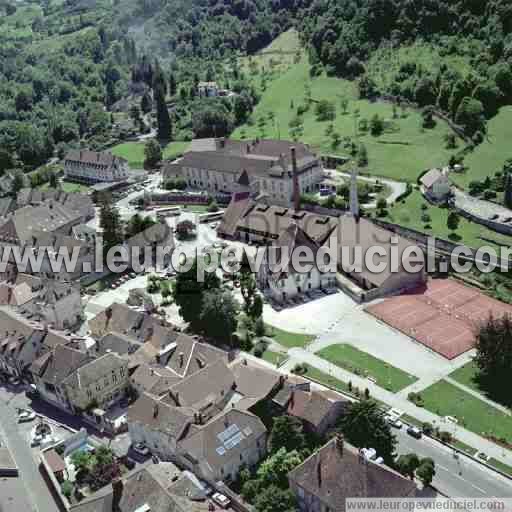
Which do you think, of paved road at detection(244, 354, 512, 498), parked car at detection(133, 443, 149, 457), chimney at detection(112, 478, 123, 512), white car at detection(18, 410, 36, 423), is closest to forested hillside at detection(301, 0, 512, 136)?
paved road at detection(244, 354, 512, 498)


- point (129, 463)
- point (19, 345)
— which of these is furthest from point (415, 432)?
point (19, 345)

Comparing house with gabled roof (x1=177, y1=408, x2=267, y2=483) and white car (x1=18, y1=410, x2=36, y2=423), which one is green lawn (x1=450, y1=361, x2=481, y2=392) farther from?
white car (x1=18, y1=410, x2=36, y2=423)

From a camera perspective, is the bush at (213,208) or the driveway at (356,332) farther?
the bush at (213,208)

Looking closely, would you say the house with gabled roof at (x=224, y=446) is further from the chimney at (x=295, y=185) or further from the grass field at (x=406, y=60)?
the grass field at (x=406, y=60)

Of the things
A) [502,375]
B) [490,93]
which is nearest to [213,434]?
[502,375]

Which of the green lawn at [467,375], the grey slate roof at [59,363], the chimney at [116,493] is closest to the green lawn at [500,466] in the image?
the green lawn at [467,375]

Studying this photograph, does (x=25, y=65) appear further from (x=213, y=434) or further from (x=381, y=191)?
(x=213, y=434)

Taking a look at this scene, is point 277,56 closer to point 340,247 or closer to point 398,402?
point 340,247
